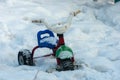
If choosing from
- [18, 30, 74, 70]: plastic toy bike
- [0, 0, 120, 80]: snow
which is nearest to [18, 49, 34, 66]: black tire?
[18, 30, 74, 70]: plastic toy bike

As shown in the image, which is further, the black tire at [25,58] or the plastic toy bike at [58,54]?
the black tire at [25,58]

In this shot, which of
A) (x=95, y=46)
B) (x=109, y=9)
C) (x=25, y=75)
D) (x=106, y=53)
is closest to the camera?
(x=25, y=75)

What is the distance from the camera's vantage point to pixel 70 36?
19.8 feet

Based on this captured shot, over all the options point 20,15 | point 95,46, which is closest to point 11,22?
point 20,15

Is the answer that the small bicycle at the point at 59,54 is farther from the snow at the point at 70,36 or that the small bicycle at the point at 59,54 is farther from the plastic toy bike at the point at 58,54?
the snow at the point at 70,36

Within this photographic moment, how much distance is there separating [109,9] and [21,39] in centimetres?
211

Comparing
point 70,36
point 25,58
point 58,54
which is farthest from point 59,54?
point 70,36

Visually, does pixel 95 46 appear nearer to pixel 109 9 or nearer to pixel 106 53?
pixel 106 53

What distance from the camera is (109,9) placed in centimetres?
728

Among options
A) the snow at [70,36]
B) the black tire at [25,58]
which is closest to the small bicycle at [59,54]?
the black tire at [25,58]

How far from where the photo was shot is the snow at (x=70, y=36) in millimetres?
4398

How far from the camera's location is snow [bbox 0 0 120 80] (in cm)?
440

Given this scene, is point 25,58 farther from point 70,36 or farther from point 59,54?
point 70,36

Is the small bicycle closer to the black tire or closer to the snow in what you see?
the black tire
